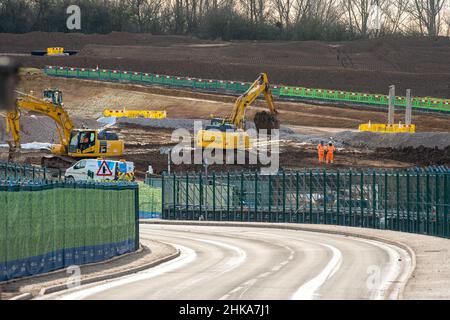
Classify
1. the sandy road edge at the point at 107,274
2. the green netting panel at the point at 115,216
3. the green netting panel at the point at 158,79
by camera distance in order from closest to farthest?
the sandy road edge at the point at 107,274 < the green netting panel at the point at 115,216 < the green netting panel at the point at 158,79

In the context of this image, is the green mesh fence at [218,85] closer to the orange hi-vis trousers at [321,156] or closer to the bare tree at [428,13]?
the orange hi-vis trousers at [321,156]

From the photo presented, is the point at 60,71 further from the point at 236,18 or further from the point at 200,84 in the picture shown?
the point at 236,18

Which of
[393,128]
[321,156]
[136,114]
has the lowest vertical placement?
[321,156]

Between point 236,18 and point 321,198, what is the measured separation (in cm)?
11519

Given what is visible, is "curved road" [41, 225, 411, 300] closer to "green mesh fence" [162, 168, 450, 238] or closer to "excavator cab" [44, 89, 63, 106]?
"green mesh fence" [162, 168, 450, 238]

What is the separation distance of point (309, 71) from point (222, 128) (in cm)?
5125

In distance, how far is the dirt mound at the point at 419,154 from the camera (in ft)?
233

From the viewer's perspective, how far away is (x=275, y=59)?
13538 cm

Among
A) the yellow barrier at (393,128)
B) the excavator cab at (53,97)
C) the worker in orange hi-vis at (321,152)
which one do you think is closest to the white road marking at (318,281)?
the worker in orange hi-vis at (321,152)

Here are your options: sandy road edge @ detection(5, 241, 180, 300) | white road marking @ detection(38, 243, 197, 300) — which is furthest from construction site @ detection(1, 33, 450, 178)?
sandy road edge @ detection(5, 241, 180, 300)

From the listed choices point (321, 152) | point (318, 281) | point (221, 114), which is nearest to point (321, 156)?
point (321, 152)

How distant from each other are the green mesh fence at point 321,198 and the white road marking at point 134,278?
1075 centimetres

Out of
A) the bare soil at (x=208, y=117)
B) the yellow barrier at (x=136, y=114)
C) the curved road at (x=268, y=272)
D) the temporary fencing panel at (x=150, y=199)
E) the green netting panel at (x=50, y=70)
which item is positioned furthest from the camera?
the green netting panel at (x=50, y=70)
